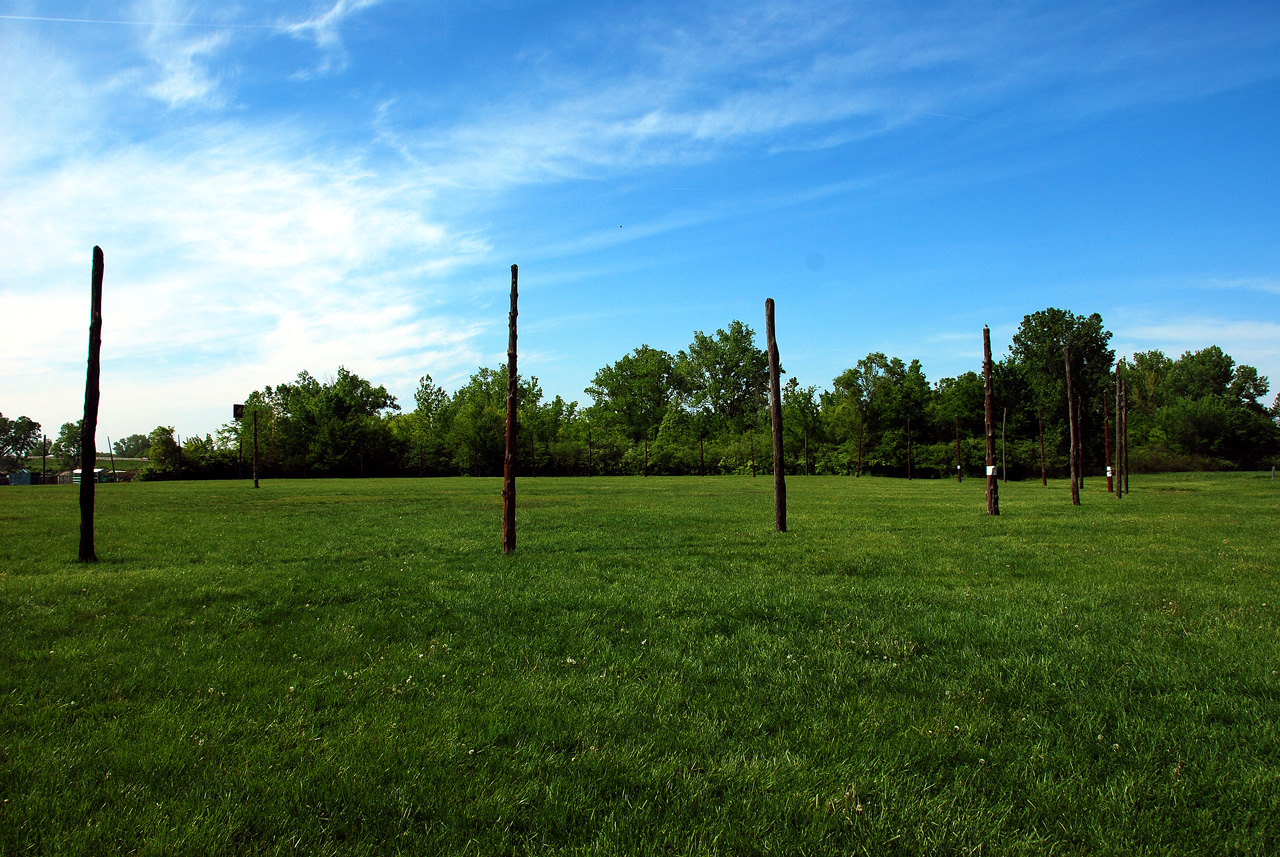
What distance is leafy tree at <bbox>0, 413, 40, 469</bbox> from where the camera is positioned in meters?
154

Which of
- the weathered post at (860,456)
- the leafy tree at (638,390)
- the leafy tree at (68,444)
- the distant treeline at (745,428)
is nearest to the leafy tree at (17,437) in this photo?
the leafy tree at (68,444)

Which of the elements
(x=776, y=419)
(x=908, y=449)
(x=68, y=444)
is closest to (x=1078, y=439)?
(x=776, y=419)

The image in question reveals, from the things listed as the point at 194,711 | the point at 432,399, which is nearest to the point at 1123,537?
the point at 194,711

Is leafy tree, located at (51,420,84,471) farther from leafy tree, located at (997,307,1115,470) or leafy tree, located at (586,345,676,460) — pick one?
leafy tree, located at (997,307,1115,470)

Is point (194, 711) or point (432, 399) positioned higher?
point (432, 399)

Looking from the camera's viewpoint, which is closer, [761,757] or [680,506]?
[761,757]

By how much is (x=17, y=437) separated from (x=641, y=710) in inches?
8325

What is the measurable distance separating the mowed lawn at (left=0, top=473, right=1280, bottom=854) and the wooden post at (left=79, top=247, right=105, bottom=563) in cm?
138

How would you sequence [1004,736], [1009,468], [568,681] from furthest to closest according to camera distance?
[1009,468] → [568,681] → [1004,736]

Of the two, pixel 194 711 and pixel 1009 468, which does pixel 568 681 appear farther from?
pixel 1009 468

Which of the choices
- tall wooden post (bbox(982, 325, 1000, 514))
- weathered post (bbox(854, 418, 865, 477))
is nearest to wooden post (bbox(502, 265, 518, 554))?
tall wooden post (bbox(982, 325, 1000, 514))

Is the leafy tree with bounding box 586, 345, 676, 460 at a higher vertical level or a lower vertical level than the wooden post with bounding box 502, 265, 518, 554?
higher

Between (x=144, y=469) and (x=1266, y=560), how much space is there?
329 ft

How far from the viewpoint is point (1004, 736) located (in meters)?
5.05
